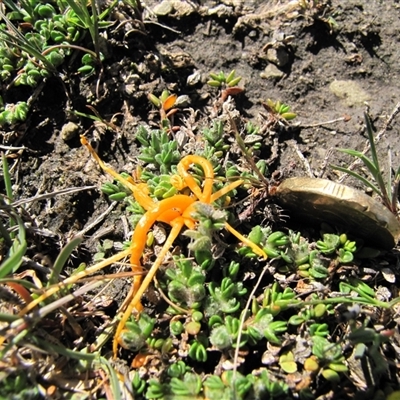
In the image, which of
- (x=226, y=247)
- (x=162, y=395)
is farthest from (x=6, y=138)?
(x=162, y=395)

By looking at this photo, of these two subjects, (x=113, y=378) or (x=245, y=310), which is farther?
(x=245, y=310)

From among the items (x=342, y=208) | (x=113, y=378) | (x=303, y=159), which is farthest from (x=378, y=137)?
(x=113, y=378)

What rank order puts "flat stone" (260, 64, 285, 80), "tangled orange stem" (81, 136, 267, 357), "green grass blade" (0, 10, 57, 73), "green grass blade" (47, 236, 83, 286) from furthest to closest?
"flat stone" (260, 64, 285, 80) < "green grass blade" (0, 10, 57, 73) < "tangled orange stem" (81, 136, 267, 357) < "green grass blade" (47, 236, 83, 286)

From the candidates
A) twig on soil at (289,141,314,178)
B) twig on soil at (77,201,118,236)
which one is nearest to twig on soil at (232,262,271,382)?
twig on soil at (289,141,314,178)

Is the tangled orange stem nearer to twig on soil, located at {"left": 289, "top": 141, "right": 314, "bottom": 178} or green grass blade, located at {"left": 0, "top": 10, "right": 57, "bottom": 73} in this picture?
twig on soil, located at {"left": 289, "top": 141, "right": 314, "bottom": 178}

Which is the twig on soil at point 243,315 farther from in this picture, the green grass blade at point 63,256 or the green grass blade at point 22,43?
the green grass blade at point 22,43

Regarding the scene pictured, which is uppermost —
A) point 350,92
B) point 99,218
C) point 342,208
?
point 350,92

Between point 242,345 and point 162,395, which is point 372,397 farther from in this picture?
point 162,395

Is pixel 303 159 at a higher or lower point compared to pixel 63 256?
higher

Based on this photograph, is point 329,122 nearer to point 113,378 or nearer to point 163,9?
point 163,9

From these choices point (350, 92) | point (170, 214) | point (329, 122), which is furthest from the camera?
point (350, 92)

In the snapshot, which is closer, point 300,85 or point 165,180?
point 165,180
